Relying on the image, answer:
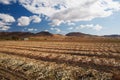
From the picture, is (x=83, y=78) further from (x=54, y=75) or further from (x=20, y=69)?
(x=20, y=69)

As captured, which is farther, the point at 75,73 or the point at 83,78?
the point at 75,73

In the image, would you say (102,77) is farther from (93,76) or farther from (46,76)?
(46,76)

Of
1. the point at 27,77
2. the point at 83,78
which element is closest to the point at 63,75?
the point at 83,78

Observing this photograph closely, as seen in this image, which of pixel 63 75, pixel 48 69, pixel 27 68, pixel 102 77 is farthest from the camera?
pixel 27 68

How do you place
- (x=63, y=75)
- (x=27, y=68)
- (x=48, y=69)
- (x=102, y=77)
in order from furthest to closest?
(x=27, y=68), (x=48, y=69), (x=63, y=75), (x=102, y=77)

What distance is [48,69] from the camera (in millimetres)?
16469

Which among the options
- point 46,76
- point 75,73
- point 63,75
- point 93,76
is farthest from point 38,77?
point 93,76

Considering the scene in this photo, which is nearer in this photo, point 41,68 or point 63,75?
point 63,75

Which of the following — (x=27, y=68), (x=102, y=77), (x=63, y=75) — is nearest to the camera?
(x=102, y=77)

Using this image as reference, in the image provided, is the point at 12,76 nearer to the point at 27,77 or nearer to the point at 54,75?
the point at 27,77

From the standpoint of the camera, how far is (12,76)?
15.3m

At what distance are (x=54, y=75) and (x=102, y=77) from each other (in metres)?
3.79

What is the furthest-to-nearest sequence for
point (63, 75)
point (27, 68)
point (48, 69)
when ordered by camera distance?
1. point (27, 68)
2. point (48, 69)
3. point (63, 75)

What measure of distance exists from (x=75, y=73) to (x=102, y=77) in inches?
92.9
